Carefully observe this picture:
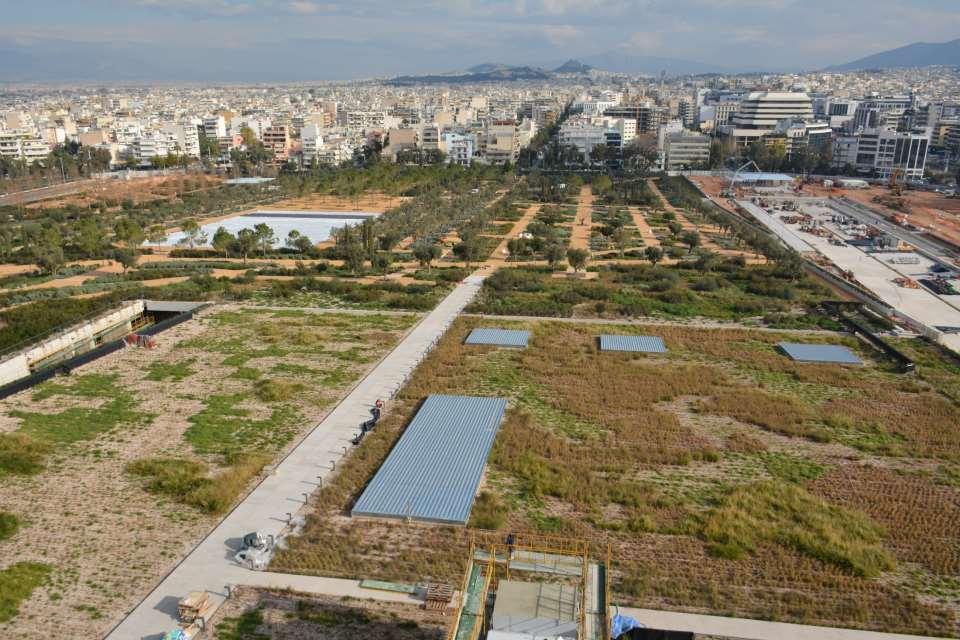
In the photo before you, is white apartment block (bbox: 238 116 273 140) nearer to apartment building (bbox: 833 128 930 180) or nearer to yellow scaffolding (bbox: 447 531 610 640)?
apartment building (bbox: 833 128 930 180)

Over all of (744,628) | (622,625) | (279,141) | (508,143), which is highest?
(508,143)

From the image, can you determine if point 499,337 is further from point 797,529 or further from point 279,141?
point 279,141

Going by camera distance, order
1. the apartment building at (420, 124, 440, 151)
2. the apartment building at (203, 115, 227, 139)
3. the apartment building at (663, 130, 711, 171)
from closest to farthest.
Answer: the apartment building at (663, 130, 711, 171) < the apartment building at (420, 124, 440, 151) < the apartment building at (203, 115, 227, 139)

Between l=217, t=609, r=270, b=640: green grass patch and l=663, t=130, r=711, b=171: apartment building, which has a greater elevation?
l=663, t=130, r=711, b=171: apartment building

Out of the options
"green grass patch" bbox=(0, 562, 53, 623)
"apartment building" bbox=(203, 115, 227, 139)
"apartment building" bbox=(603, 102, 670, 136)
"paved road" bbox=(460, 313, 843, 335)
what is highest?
"apartment building" bbox=(603, 102, 670, 136)

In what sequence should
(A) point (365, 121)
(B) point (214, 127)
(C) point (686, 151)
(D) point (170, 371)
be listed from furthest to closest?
(A) point (365, 121) → (B) point (214, 127) → (C) point (686, 151) → (D) point (170, 371)

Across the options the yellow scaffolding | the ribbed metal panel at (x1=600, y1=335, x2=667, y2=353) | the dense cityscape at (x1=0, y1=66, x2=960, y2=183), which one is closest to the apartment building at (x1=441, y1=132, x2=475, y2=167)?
the dense cityscape at (x1=0, y1=66, x2=960, y2=183)

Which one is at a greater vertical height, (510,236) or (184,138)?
(184,138)

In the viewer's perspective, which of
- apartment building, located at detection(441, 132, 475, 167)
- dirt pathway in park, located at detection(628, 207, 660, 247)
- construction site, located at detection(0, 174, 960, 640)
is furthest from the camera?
apartment building, located at detection(441, 132, 475, 167)

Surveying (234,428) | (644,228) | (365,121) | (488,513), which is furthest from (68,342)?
(365,121)
